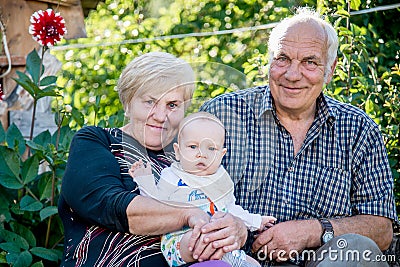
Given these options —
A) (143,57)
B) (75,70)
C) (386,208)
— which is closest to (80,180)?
(143,57)

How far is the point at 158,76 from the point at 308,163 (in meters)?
0.69

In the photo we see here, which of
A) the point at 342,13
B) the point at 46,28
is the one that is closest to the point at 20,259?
the point at 46,28

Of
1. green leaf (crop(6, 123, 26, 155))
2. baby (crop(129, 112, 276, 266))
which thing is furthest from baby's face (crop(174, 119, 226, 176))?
green leaf (crop(6, 123, 26, 155))

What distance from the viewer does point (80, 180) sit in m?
2.32

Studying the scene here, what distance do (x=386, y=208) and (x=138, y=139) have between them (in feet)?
3.14

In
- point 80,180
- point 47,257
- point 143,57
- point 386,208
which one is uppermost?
point 143,57

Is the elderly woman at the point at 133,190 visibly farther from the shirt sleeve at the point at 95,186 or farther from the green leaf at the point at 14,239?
the green leaf at the point at 14,239

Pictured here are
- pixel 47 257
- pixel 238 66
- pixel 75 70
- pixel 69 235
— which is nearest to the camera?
pixel 69 235

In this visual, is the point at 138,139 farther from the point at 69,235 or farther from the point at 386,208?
the point at 386,208

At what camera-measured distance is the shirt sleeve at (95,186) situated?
2266mm

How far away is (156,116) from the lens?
2375 mm

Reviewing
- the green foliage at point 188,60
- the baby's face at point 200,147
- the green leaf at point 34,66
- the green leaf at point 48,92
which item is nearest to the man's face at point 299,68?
the green foliage at point 188,60

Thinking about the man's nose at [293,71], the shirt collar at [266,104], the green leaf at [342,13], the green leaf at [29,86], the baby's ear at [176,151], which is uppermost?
the green leaf at [342,13]

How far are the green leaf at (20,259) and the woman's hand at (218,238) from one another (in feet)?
3.33
